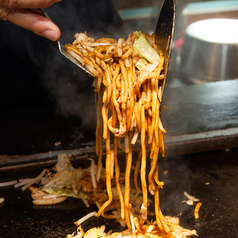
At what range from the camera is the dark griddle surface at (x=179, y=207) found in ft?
7.34

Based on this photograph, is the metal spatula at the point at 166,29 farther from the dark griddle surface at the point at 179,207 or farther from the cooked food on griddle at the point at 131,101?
the dark griddle surface at the point at 179,207

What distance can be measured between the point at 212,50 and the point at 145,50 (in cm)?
350

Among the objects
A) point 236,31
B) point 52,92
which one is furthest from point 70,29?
point 236,31

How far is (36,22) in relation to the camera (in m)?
1.99

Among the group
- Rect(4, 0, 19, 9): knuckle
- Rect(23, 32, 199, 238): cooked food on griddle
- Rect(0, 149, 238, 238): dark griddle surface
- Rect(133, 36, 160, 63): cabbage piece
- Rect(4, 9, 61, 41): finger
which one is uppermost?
Rect(4, 0, 19, 9): knuckle

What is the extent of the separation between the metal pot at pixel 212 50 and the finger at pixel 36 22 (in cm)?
384

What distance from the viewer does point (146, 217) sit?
2.20 meters

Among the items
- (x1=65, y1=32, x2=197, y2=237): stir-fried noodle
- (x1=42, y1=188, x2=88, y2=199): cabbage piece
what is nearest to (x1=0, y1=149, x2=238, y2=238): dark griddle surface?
(x1=42, y1=188, x2=88, y2=199): cabbage piece

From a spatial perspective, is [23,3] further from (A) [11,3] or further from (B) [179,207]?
(B) [179,207]

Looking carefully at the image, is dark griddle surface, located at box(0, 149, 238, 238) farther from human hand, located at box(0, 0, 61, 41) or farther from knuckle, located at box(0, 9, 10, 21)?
knuckle, located at box(0, 9, 10, 21)

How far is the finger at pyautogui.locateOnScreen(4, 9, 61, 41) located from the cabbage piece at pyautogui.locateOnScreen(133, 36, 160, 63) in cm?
57

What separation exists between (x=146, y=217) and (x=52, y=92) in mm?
2453

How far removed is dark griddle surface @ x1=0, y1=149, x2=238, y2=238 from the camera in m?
2.24

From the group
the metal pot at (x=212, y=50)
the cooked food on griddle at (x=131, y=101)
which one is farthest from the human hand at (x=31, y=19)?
the metal pot at (x=212, y=50)
